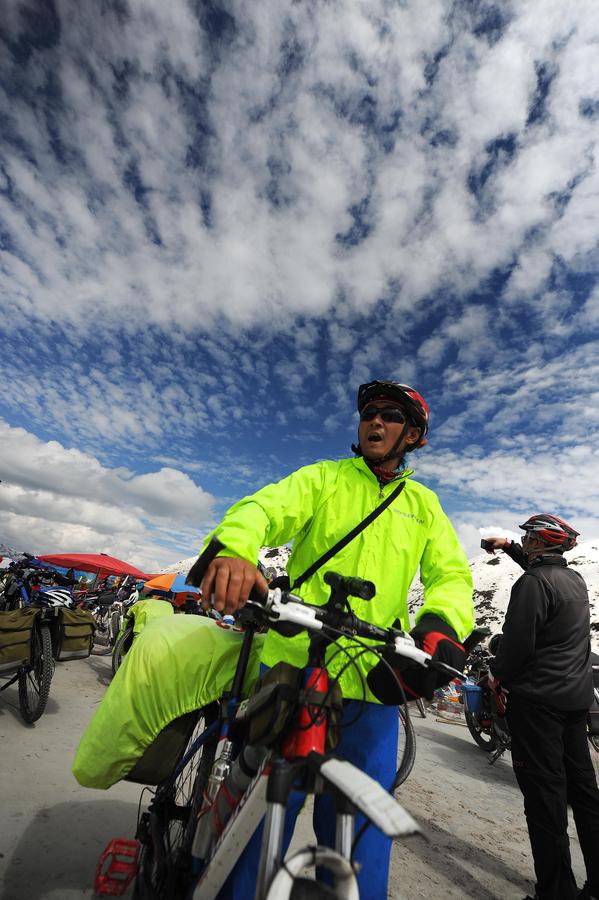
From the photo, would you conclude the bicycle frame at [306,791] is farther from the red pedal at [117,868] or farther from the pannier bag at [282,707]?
the red pedal at [117,868]

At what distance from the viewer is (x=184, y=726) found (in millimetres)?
1891

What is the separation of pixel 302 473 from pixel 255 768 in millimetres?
1206

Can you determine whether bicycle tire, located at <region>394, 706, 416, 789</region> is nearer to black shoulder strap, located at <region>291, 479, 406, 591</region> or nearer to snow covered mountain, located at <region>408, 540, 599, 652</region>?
black shoulder strap, located at <region>291, 479, 406, 591</region>

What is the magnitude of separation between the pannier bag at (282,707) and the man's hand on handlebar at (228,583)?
278mm

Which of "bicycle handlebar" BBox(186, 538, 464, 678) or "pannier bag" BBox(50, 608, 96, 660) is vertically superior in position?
"bicycle handlebar" BBox(186, 538, 464, 678)

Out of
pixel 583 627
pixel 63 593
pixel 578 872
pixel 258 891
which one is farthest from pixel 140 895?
pixel 63 593

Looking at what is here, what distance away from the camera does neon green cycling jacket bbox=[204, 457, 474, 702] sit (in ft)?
5.97

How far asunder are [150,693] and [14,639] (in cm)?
404

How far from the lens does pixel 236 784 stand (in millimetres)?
1470

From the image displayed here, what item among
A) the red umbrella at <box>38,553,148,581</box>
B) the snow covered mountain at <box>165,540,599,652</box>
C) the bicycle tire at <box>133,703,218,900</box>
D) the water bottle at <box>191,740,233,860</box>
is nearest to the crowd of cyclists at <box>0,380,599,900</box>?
the water bottle at <box>191,740,233,860</box>

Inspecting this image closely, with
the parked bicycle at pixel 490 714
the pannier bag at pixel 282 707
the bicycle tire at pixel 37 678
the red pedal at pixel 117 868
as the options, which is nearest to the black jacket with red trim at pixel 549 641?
the pannier bag at pixel 282 707

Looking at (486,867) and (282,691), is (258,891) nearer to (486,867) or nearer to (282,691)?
(282,691)

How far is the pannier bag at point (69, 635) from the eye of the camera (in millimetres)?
5328

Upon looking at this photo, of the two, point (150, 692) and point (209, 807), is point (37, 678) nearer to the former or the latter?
point (150, 692)
